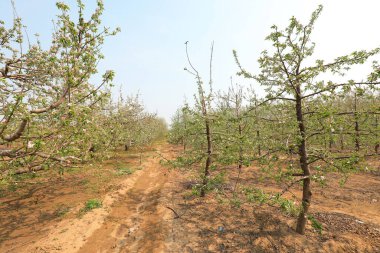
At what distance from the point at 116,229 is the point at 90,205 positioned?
248cm

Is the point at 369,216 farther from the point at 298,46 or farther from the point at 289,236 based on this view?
the point at 298,46

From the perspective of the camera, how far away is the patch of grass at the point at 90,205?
10562 mm

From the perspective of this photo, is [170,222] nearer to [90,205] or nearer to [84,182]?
[90,205]

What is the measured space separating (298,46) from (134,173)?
1504cm

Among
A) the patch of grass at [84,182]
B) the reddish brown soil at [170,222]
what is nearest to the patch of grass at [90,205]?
the reddish brown soil at [170,222]

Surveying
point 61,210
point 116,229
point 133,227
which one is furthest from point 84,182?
point 133,227

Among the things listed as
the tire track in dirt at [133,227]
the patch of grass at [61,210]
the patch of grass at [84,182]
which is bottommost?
the tire track in dirt at [133,227]

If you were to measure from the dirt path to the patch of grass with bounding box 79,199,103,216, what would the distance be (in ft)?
0.91

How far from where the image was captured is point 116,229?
30.7ft

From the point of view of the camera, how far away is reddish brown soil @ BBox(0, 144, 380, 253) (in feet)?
26.1

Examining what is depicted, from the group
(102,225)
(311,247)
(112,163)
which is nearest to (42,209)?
(102,225)

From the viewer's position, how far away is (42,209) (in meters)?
11.0

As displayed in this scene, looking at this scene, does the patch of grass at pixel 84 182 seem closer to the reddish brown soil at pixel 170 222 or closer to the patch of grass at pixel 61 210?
the reddish brown soil at pixel 170 222

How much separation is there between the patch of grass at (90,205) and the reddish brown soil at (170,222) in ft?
0.82
